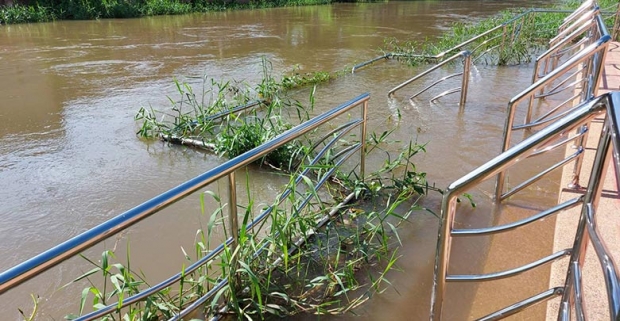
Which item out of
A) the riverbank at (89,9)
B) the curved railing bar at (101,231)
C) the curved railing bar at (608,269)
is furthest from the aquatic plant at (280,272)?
the riverbank at (89,9)

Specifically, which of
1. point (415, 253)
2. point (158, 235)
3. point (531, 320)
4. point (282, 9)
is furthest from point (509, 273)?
point (282, 9)

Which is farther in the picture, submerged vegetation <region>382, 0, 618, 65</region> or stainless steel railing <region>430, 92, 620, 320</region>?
submerged vegetation <region>382, 0, 618, 65</region>

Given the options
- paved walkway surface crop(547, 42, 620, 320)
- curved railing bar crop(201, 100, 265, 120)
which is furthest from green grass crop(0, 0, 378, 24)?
paved walkway surface crop(547, 42, 620, 320)

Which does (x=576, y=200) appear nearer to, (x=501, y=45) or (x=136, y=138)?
(x=136, y=138)

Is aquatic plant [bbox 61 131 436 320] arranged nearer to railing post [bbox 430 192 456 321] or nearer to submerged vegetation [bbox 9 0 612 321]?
submerged vegetation [bbox 9 0 612 321]

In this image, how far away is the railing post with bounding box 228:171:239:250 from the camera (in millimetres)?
2164

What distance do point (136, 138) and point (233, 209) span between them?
3.50m

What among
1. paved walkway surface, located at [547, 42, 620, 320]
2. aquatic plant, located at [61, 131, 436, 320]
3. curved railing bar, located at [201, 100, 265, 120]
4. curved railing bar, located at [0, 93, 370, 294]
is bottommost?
aquatic plant, located at [61, 131, 436, 320]

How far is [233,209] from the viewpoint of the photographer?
7.45ft

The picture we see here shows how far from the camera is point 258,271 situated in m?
2.60

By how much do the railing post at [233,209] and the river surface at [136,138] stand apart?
779 mm

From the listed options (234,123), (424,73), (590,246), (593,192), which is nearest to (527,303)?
(593,192)

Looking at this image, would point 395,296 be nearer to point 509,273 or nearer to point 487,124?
point 509,273

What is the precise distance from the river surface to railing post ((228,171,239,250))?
2.56 ft
